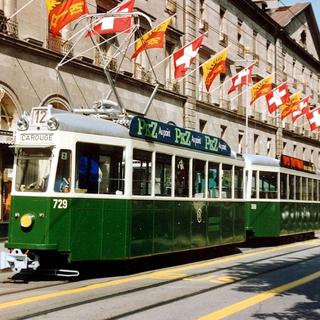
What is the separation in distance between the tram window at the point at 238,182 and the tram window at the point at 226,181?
0.36m

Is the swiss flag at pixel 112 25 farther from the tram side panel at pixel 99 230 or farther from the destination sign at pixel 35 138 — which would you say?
the tram side panel at pixel 99 230

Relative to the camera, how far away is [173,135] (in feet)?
42.1

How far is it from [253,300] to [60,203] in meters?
3.65

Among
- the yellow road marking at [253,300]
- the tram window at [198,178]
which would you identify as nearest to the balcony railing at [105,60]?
the tram window at [198,178]

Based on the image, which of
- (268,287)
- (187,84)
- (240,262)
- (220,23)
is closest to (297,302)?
(268,287)

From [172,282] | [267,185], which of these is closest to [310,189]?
[267,185]

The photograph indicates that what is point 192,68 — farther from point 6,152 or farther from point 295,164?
point 6,152

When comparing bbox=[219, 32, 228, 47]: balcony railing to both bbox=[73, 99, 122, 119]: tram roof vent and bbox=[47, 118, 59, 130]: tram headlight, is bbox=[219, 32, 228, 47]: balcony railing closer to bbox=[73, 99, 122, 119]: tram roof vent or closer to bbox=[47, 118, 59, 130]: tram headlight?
bbox=[73, 99, 122, 119]: tram roof vent

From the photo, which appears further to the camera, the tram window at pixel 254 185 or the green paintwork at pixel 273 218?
the green paintwork at pixel 273 218

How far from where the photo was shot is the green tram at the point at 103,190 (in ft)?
33.6

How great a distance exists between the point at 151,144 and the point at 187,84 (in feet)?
62.5

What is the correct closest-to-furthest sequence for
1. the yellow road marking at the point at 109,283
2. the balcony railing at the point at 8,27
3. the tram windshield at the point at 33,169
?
1. the yellow road marking at the point at 109,283
2. the tram windshield at the point at 33,169
3. the balcony railing at the point at 8,27

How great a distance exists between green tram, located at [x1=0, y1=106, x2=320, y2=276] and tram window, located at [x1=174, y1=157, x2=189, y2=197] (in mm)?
22

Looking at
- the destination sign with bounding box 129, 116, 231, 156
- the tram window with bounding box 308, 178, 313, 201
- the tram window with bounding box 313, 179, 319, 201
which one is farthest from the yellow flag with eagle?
the tram window with bounding box 313, 179, 319, 201
